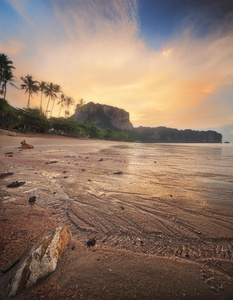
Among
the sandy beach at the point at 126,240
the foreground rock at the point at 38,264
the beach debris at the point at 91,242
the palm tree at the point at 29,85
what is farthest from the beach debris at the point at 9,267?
the palm tree at the point at 29,85

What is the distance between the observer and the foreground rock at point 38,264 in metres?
1.03

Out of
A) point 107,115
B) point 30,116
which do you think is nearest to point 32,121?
point 30,116

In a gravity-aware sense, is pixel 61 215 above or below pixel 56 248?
below

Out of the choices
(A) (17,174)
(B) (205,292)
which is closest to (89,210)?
(B) (205,292)

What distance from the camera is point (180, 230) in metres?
1.83

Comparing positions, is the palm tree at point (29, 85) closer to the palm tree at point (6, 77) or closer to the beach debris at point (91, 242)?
the palm tree at point (6, 77)

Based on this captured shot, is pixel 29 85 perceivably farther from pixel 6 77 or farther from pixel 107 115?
pixel 107 115

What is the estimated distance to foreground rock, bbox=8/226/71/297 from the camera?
1.03 meters

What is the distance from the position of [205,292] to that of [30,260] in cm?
149

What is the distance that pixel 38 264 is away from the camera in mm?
1144

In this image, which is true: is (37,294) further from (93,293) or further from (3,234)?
(3,234)

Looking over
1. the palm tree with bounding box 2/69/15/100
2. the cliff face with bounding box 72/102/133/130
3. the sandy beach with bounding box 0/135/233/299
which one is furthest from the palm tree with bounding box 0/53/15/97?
the cliff face with bounding box 72/102/133/130

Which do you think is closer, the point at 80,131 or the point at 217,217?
the point at 217,217

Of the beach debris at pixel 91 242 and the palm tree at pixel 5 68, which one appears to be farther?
the palm tree at pixel 5 68
